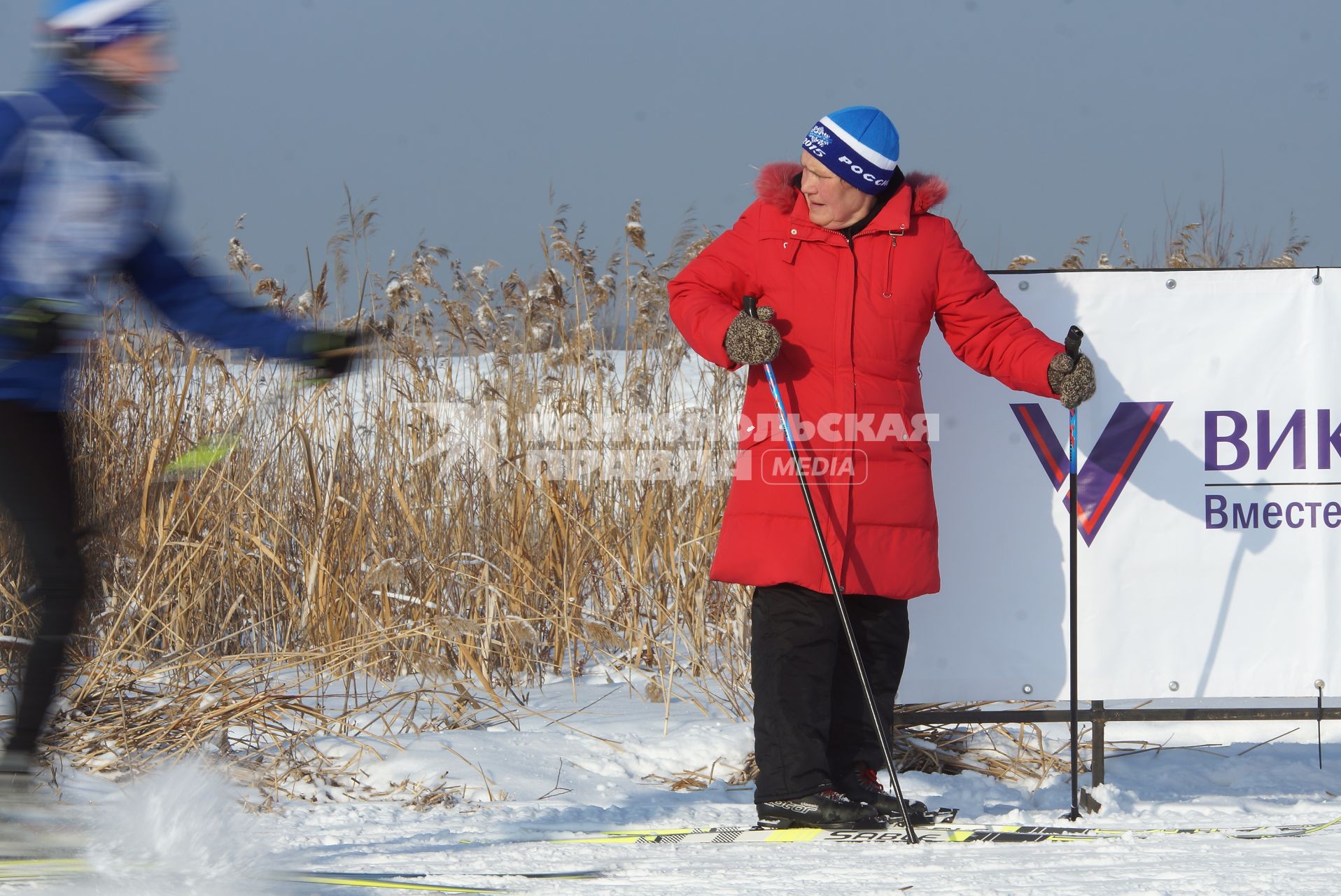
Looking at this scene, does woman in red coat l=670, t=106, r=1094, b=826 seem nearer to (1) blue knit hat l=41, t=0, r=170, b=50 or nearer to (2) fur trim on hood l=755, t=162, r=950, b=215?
(2) fur trim on hood l=755, t=162, r=950, b=215

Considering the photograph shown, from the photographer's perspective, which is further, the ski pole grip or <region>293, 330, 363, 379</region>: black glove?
the ski pole grip

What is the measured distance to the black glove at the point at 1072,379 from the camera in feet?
10.2

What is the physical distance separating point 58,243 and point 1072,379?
7.11 feet

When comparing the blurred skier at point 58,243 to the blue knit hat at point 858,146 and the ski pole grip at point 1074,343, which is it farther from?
the ski pole grip at point 1074,343

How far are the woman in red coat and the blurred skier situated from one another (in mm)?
1232

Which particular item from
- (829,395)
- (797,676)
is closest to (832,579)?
(797,676)

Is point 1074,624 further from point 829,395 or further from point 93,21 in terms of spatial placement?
point 93,21

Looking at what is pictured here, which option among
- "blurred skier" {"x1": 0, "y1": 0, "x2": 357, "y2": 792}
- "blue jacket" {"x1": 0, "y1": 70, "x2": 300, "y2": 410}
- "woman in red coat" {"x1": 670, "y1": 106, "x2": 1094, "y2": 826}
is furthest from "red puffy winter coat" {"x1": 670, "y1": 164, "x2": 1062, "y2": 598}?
"blue jacket" {"x1": 0, "y1": 70, "x2": 300, "y2": 410}

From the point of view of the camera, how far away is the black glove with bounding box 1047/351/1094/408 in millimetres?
3111

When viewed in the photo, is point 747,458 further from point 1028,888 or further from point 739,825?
point 1028,888

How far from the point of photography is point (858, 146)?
123 inches

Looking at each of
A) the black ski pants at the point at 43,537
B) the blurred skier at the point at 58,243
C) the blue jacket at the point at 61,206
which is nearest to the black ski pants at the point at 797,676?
the blurred skier at the point at 58,243

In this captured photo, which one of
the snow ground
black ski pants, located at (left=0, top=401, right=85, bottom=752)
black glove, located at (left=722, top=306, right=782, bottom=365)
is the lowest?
the snow ground

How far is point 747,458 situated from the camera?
3213mm
